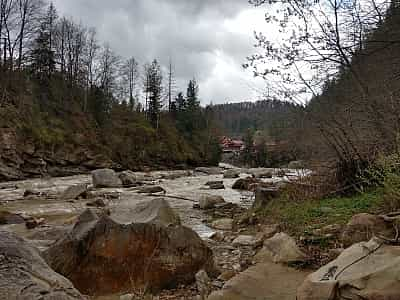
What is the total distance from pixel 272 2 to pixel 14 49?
136ft

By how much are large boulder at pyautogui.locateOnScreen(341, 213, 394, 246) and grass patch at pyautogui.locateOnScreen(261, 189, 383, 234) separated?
1143mm

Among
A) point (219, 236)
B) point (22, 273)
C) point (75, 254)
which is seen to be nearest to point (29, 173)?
point (219, 236)

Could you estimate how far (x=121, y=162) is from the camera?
163 feet

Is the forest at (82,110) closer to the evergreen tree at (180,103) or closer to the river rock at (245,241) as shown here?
the evergreen tree at (180,103)

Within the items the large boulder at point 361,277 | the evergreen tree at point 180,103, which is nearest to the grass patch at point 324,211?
the large boulder at point 361,277

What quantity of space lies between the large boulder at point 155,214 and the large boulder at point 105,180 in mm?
18529

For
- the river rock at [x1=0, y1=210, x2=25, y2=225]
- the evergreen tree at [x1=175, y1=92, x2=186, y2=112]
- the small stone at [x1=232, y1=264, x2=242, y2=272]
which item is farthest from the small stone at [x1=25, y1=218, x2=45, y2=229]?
the evergreen tree at [x1=175, y1=92, x2=186, y2=112]

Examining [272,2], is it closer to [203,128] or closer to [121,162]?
[121,162]

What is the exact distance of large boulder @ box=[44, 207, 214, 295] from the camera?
5.78 m

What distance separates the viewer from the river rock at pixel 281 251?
5.63 m

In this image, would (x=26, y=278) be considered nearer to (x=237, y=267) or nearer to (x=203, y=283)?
(x=203, y=283)

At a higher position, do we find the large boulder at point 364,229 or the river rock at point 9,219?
the large boulder at point 364,229

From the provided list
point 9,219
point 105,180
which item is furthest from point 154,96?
point 9,219

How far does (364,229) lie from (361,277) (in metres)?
2.29
